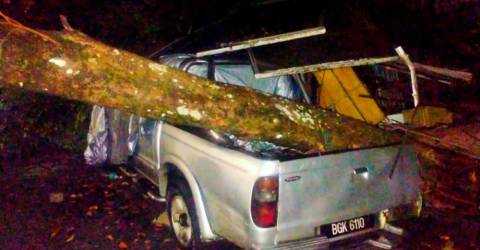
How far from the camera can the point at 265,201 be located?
3748mm

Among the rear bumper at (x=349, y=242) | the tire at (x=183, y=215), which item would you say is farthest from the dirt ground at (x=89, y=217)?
the rear bumper at (x=349, y=242)

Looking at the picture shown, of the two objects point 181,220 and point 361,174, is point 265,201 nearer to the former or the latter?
point 361,174

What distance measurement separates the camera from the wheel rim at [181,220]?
476cm

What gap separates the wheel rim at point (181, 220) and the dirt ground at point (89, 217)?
A: 280 millimetres

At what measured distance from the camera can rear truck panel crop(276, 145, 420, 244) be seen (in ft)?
12.5

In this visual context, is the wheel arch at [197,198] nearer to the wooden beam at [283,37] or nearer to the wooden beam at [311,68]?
the wooden beam at [311,68]

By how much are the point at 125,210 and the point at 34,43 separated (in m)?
2.82

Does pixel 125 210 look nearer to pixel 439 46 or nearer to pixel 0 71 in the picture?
pixel 0 71

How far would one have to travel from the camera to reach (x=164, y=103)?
4.25m

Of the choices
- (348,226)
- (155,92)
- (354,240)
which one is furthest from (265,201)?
(155,92)

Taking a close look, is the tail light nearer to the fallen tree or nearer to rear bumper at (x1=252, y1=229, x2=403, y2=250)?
rear bumper at (x1=252, y1=229, x2=403, y2=250)

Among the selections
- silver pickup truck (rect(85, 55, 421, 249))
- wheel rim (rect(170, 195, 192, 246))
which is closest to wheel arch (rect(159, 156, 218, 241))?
silver pickup truck (rect(85, 55, 421, 249))

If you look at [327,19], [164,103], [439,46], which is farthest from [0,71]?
[439,46]

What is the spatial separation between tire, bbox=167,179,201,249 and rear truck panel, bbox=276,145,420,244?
3.19 feet
